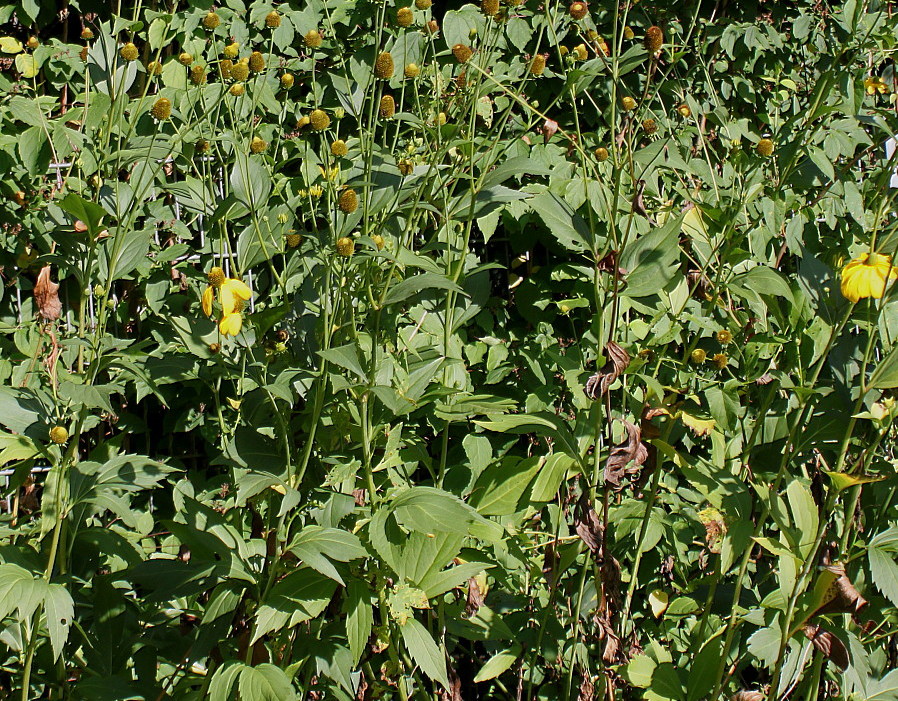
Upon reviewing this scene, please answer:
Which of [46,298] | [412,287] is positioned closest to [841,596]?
[412,287]

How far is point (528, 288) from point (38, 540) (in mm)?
1544

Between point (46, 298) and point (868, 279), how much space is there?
77.8 inches

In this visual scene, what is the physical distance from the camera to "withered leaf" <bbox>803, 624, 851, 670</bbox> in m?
1.87

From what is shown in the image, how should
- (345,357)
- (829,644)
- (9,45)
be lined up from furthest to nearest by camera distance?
(9,45) < (829,644) < (345,357)

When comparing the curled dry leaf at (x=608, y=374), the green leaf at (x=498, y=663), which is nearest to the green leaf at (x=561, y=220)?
the curled dry leaf at (x=608, y=374)

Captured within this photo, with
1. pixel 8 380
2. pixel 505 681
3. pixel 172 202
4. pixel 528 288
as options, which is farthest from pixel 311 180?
pixel 505 681

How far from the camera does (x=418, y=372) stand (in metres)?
1.97

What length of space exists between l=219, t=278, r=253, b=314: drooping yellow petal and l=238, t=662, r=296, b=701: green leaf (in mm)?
725

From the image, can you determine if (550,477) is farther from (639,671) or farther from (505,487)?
(639,671)

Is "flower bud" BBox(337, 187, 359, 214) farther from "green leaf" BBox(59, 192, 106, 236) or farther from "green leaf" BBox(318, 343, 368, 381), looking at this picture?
"green leaf" BBox(59, 192, 106, 236)

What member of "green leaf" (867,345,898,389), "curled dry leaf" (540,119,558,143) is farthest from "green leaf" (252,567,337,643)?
"curled dry leaf" (540,119,558,143)

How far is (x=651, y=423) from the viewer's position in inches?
86.9

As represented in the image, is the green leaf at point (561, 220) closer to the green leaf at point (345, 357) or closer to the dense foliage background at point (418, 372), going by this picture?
the dense foliage background at point (418, 372)

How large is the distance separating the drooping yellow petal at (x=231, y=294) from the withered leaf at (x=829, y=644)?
1.41 metres
